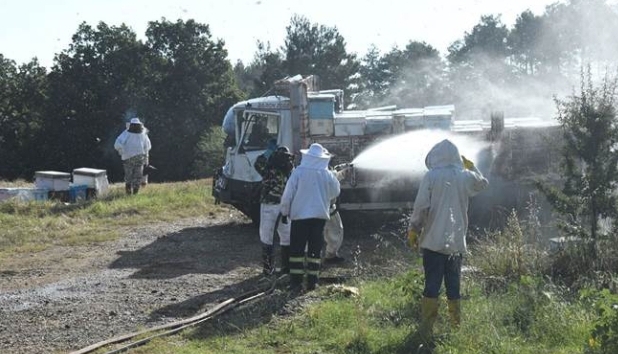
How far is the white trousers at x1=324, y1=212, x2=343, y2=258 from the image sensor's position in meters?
11.5

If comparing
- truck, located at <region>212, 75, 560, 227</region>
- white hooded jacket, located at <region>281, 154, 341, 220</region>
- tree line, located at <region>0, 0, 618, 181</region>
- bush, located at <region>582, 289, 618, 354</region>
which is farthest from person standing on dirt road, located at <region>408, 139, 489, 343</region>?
tree line, located at <region>0, 0, 618, 181</region>

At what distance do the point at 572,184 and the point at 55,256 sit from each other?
26.3 feet

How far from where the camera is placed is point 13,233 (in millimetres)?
14773

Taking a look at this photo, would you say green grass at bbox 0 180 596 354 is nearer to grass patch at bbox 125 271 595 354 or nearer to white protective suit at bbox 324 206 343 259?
grass patch at bbox 125 271 595 354

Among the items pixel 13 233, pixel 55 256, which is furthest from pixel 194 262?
pixel 13 233

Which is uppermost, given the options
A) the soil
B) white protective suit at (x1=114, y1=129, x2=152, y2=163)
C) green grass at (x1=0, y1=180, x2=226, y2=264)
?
white protective suit at (x1=114, y1=129, x2=152, y2=163)

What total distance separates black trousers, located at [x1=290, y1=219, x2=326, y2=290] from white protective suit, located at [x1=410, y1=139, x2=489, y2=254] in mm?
2321

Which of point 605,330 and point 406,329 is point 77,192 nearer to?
point 406,329

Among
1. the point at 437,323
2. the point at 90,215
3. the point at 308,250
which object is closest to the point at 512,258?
the point at 437,323

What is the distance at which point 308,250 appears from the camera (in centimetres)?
992

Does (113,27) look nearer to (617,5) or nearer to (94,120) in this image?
(94,120)

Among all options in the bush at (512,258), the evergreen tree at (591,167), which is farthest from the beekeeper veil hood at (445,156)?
the evergreen tree at (591,167)

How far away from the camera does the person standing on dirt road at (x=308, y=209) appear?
31.9 ft

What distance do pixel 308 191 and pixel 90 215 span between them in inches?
329
